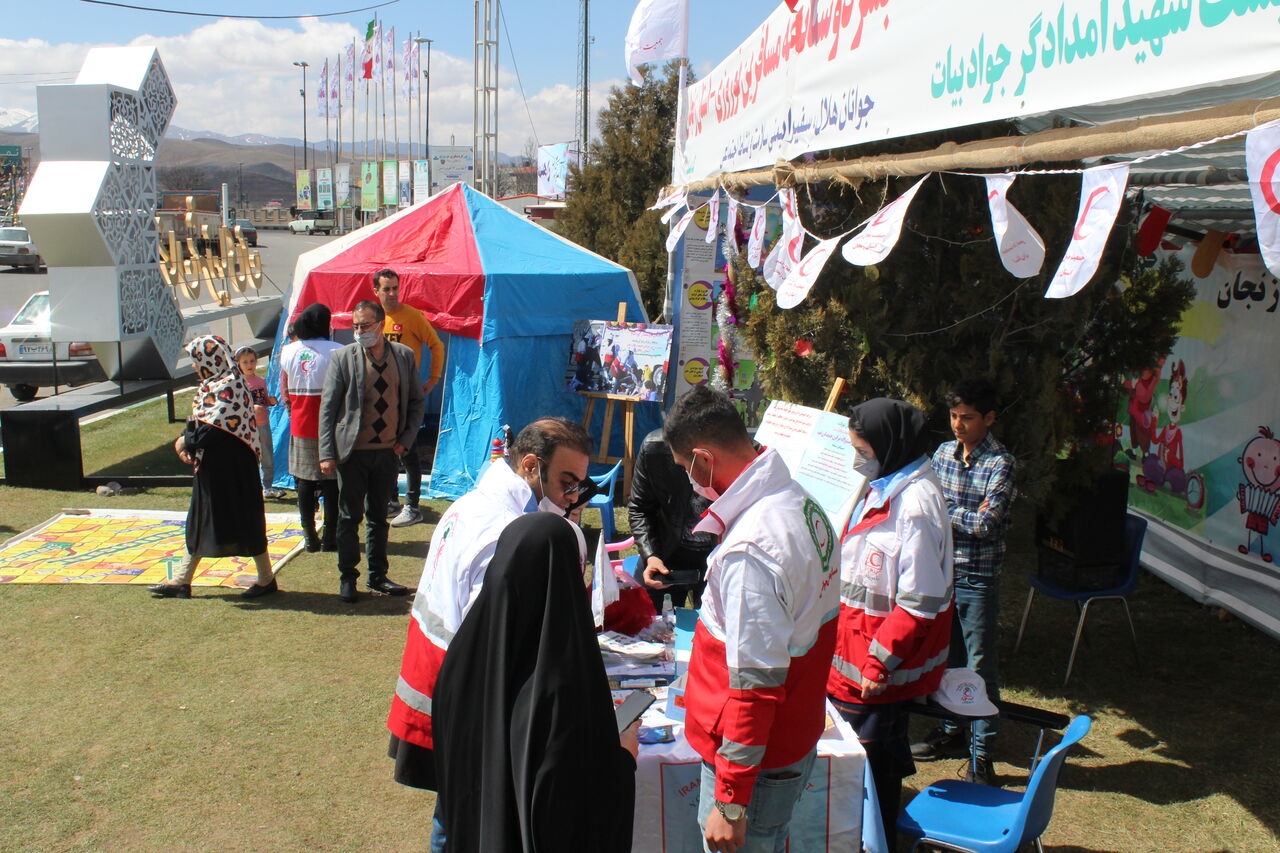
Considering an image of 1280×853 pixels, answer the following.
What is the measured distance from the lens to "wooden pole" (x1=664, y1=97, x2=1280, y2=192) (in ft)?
8.36

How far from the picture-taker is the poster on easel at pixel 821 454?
4.48 m

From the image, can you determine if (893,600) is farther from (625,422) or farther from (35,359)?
(35,359)

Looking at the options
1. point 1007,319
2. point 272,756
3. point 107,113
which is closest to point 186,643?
point 272,756

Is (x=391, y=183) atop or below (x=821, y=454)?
atop

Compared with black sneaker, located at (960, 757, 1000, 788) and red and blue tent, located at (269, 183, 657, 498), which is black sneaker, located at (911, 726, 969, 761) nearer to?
black sneaker, located at (960, 757, 1000, 788)

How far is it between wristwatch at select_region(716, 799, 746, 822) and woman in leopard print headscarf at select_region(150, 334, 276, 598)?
15.1ft

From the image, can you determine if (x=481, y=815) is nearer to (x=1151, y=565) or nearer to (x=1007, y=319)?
(x=1007, y=319)

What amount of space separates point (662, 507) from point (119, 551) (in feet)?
15.7

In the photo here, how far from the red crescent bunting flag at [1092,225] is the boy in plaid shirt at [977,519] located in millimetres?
1508

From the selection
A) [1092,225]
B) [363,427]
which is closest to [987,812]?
[1092,225]

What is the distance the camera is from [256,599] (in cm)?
654

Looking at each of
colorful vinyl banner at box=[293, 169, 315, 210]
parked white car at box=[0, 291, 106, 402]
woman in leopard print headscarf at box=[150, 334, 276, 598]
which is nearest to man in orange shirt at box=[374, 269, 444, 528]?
woman in leopard print headscarf at box=[150, 334, 276, 598]

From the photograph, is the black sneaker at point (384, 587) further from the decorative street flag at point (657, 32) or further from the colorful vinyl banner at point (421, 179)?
the colorful vinyl banner at point (421, 179)

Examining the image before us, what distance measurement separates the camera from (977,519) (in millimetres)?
4445
